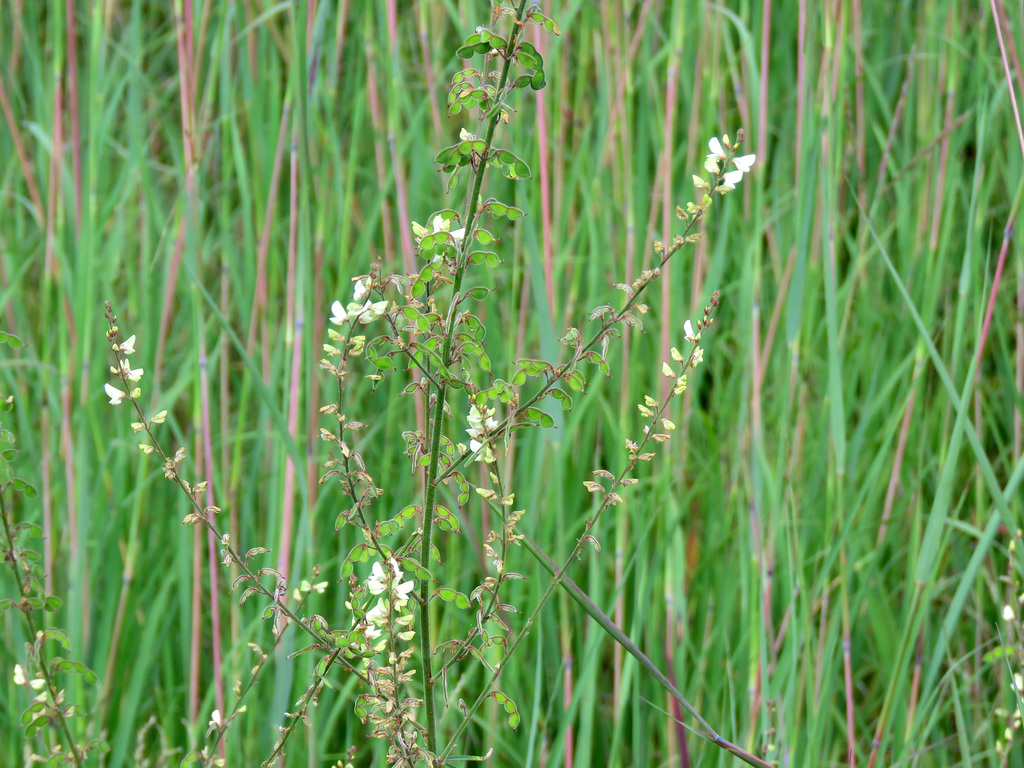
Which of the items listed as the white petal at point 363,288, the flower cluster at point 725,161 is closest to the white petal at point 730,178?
the flower cluster at point 725,161

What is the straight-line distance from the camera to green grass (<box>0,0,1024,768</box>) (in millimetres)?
1080

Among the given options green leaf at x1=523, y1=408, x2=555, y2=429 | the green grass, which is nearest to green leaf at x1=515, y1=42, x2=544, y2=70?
green leaf at x1=523, y1=408, x2=555, y2=429

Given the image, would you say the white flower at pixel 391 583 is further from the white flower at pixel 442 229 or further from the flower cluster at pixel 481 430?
the white flower at pixel 442 229

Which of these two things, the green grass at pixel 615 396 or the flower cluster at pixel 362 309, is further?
the green grass at pixel 615 396

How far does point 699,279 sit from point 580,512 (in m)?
0.42

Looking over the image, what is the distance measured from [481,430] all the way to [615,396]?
31.8 inches

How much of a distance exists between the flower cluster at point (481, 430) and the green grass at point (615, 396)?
1.54 ft

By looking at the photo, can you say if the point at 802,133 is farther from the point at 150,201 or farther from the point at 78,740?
the point at 78,740

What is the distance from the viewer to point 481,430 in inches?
22.2

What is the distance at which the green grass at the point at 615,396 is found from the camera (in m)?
1.08

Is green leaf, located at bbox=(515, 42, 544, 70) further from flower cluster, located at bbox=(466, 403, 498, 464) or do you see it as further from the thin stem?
flower cluster, located at bbox=(466, 403, 498, 464)

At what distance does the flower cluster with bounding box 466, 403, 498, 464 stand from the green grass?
0.47 meters

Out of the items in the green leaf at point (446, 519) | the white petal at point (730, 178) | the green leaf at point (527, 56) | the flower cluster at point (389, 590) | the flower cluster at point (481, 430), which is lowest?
the flower cluster at point (389, 590)

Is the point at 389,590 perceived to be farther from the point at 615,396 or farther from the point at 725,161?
the point at 615,396
